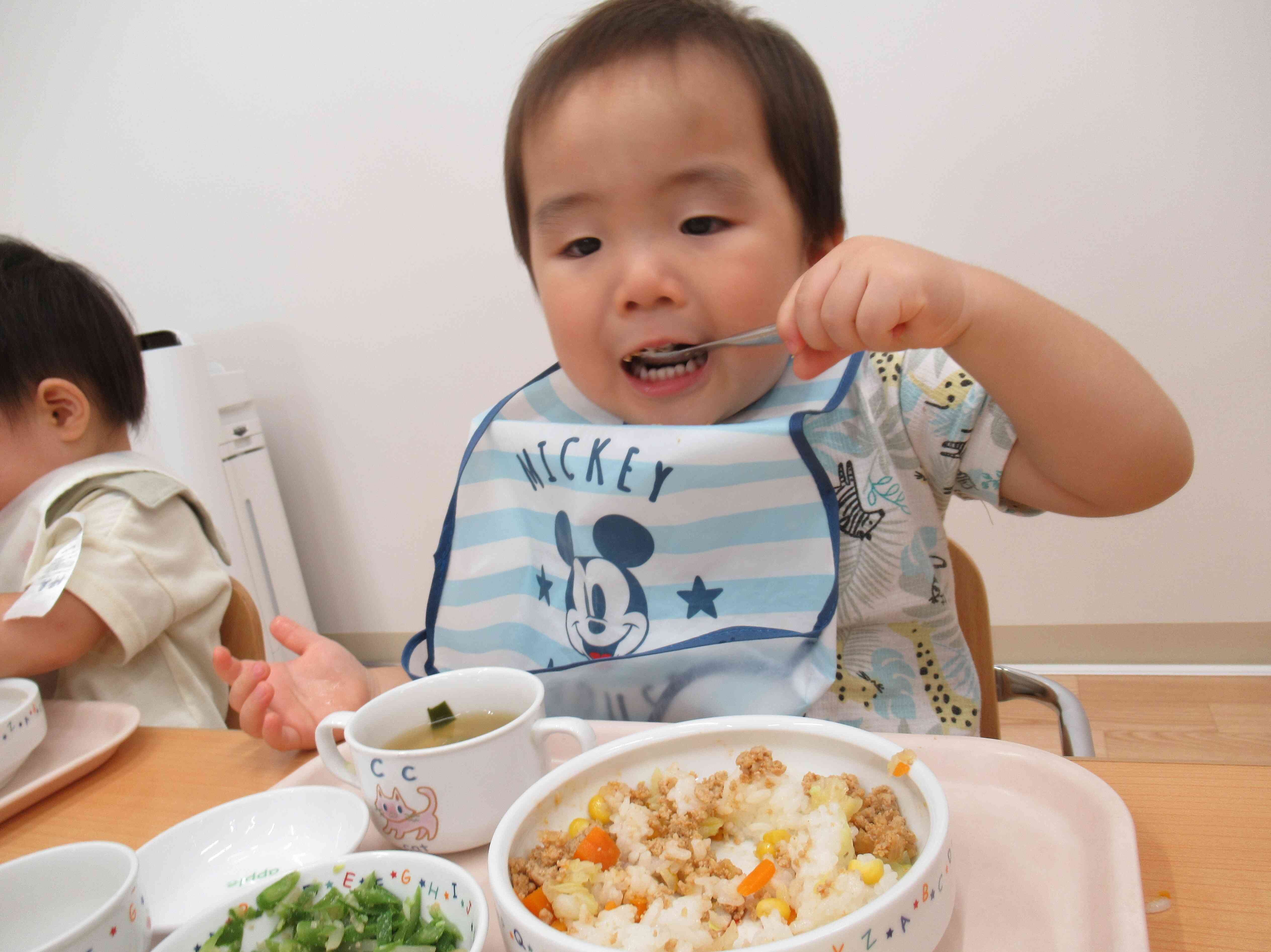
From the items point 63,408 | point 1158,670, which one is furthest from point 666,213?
point 1158,670

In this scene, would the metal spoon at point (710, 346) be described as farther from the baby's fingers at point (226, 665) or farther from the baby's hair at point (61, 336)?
the baby's hair at point (61, 336)

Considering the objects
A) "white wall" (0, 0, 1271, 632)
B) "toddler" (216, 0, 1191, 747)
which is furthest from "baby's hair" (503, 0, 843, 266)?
"white wall" (0, 0, 1271, 632)

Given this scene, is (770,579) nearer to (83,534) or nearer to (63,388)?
(83,534)

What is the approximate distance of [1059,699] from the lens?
2.92 ft

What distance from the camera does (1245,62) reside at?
1754 millimetres

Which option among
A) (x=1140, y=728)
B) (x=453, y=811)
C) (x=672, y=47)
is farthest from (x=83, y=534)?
(x=1140, y=728)

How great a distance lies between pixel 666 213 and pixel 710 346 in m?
0.14

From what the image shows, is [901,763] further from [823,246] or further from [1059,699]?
[823,246]

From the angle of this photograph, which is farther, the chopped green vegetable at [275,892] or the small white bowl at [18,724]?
the small white bowl at [18,724]

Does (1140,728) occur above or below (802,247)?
below

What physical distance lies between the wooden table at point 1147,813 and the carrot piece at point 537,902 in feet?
1.01

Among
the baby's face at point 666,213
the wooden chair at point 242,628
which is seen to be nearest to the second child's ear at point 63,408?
A: the wooden chair at point 242,628

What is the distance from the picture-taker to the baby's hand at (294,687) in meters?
0.76

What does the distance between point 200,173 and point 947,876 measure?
3.15 m
